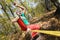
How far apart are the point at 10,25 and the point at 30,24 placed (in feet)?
0.88

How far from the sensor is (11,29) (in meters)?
3.19

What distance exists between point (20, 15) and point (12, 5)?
0.59 feet

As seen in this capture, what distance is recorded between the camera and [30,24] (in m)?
3.23

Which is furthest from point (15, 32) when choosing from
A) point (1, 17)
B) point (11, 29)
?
point (1, 17)

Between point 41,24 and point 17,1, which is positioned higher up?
point 17,1

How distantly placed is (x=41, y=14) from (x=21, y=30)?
35cm

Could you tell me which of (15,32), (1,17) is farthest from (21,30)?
(1,17)

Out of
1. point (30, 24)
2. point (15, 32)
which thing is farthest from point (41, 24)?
point (15, 32)

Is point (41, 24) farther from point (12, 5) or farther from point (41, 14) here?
point (12, 5)

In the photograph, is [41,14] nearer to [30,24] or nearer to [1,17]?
[30,24]

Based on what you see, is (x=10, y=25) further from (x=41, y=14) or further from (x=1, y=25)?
(x=41, y=14)

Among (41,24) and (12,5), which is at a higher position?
(12,5)

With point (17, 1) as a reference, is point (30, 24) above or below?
below

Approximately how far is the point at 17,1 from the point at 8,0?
122 mm
